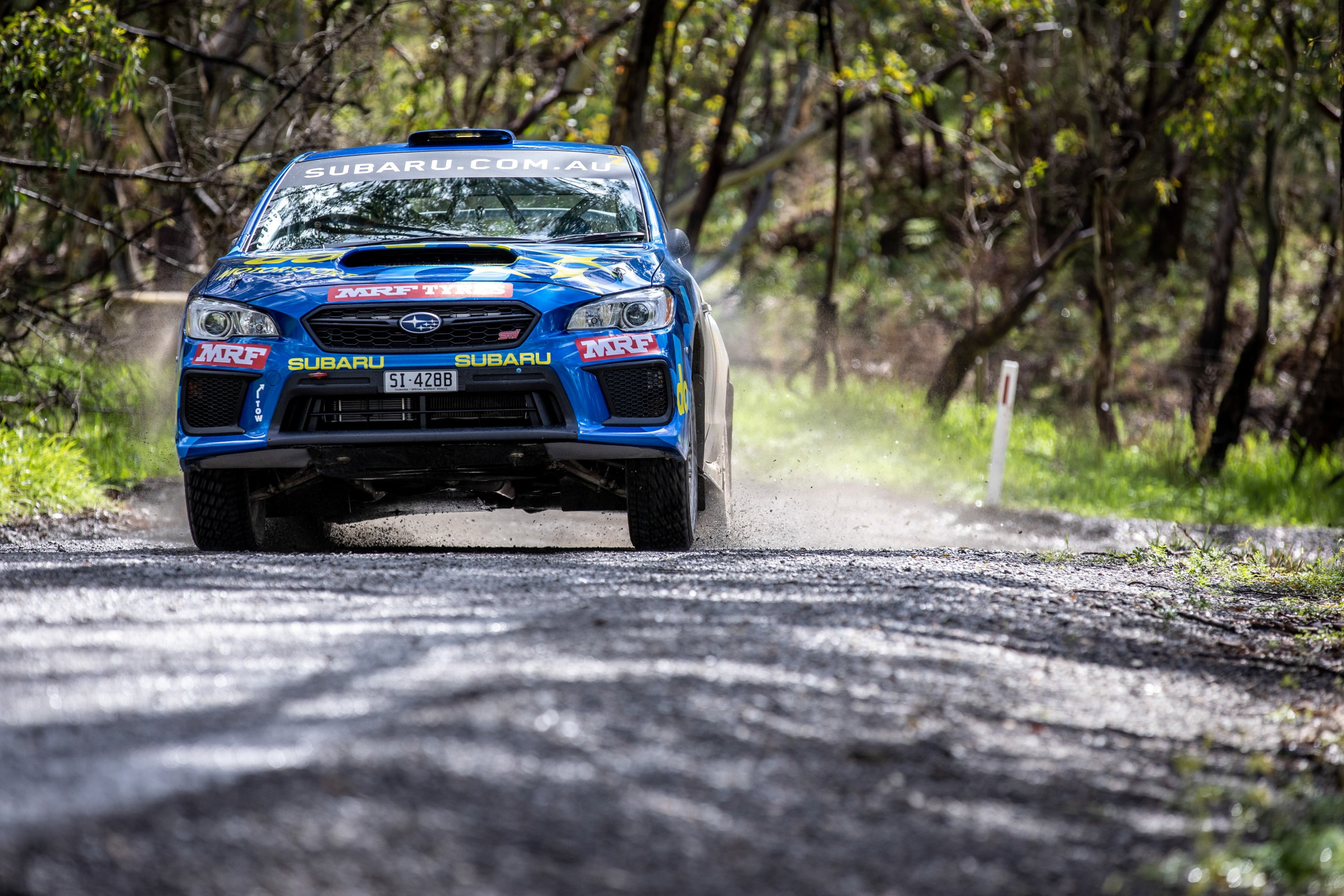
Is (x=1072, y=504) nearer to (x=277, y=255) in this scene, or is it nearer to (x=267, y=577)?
(x=277, y=255)

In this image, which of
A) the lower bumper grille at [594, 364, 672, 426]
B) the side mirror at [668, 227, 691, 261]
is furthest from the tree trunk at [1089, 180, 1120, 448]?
the lower bumper grille at [594, 364, 672, 426]

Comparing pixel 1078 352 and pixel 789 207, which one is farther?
pixel 789 207

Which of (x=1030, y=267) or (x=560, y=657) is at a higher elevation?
(x=1030, y=267)

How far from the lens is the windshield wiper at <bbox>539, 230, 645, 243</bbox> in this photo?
6.83 m

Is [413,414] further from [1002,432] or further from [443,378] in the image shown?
[1002,432]

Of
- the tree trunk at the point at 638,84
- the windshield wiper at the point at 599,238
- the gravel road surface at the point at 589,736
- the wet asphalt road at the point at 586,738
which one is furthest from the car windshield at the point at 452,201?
the tree trunk at the point at 638,84

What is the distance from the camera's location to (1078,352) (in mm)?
24797

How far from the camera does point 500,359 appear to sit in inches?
238

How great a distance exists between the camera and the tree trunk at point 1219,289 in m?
19.0

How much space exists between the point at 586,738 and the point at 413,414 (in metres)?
3.34

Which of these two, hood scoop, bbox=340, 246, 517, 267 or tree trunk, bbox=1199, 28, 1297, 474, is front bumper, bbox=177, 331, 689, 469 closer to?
hood scoop, bbox=340, 246, 517, 267

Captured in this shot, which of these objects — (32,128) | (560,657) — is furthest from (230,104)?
(560,657)

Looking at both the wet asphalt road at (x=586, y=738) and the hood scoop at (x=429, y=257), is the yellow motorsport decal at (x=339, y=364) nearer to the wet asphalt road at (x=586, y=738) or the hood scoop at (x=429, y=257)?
the hood scoop at (x=429, y=257)

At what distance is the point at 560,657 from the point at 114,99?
330 inches
